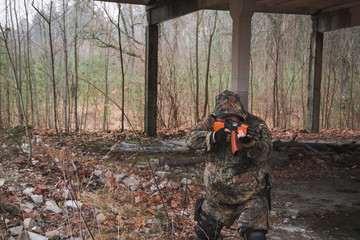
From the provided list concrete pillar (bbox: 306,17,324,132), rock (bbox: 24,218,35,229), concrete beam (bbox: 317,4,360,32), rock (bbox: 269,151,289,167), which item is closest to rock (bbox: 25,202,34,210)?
rock (bbox: 24,218,35,229)

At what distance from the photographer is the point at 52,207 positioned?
373 centimetres

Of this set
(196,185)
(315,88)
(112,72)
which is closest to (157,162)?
(196,185)

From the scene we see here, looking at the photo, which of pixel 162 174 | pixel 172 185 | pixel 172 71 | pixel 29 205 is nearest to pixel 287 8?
pixel 172 71

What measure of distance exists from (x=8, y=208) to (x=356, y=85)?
14272mm

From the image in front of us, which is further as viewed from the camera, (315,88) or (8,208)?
(315,88)

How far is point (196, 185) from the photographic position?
553cm

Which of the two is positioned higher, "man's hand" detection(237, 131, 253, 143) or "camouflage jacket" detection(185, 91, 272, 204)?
"man's hand" detection(237, 131, 253, 143)

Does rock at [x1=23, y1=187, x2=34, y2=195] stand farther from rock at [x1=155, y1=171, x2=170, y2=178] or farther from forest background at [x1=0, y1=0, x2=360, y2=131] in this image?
forest background at [x1=0, y1=0, x2=360, y2=131]

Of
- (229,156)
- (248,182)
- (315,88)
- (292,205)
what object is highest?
(315,88)

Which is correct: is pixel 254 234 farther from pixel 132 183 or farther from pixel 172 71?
pixel 172 71

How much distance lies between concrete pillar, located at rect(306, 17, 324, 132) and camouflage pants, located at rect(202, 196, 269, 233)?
9499 millimetres

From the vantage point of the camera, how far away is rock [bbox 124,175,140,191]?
4844mm

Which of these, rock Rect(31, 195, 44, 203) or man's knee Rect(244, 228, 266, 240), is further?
rock Rect(31, 195, 44, 203)

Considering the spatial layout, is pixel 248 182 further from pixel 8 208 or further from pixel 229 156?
pixel 8 208
